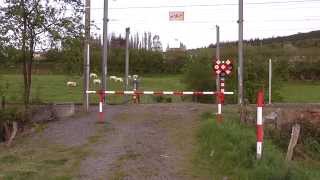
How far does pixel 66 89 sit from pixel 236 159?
112 ft

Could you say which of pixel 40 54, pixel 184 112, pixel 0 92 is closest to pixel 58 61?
pixel 40 54

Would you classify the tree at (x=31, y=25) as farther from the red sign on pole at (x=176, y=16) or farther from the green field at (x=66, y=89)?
the red sign on pole at (x=176, y=16)

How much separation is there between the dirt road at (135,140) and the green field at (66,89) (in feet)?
8.81

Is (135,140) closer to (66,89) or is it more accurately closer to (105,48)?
(105,48)

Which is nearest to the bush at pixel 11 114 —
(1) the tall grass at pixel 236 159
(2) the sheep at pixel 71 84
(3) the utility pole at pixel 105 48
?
(1) the tall grass at pixel 236 159

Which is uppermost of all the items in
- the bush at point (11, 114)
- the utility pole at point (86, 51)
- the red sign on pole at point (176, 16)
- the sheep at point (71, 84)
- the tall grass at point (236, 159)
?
the red sign on pole at point (176, 16)

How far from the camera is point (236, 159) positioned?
1221 centimetres

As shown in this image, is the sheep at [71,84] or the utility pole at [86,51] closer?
the utility pole at [86,51]

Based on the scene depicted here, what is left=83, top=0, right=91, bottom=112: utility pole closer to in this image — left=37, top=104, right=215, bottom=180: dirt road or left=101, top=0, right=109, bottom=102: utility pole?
left=37, top=104, right=215, bottom=180: dirt road

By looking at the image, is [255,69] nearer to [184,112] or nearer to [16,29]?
[184,112]

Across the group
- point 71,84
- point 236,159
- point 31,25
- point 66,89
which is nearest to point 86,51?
point 31,25

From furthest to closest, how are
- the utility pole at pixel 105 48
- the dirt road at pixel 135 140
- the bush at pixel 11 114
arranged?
the utility pole at pixel 105 48
the bush at pixel 11 114
the dirt road at pixel 135 140

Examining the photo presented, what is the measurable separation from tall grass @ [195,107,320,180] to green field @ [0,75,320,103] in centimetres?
812

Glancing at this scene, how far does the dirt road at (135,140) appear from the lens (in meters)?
11.7
